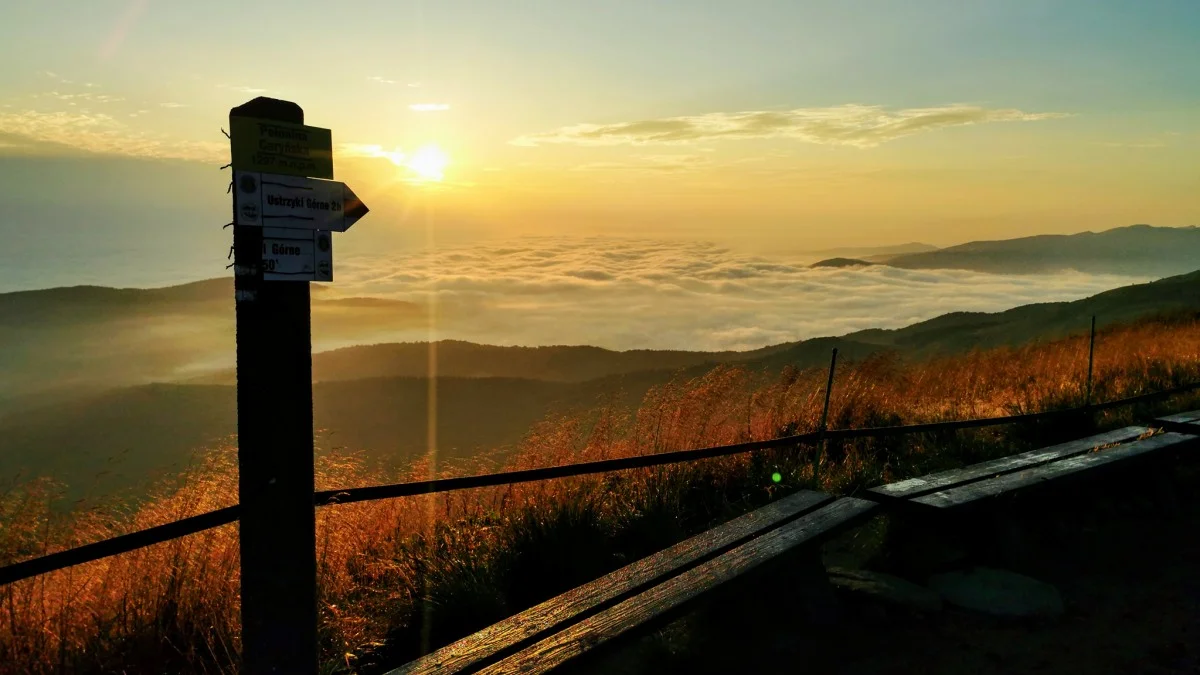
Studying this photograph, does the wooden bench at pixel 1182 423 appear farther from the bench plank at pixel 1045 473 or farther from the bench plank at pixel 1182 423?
the bench plank at pixel 1045 473

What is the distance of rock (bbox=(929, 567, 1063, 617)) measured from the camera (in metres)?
3.97

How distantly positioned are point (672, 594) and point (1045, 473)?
3.20 m

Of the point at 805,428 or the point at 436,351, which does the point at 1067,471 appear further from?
the point at 436,351

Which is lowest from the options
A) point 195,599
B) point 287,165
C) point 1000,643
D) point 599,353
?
point 599,353

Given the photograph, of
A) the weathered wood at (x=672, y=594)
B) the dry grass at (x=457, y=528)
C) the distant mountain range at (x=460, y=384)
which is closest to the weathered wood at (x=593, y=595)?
the weathered wood at (x=672, y=594)

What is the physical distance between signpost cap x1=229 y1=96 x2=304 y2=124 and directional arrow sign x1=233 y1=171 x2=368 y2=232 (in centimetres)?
16

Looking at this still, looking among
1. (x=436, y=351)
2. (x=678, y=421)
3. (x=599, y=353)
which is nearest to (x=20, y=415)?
(x=436, y=351)

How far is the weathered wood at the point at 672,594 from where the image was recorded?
2.54 meters

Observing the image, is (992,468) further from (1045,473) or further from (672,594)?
(672,594)

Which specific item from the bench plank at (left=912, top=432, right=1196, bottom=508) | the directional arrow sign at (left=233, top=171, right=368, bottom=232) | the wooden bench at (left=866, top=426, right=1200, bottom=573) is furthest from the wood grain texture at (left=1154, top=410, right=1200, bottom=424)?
the directional arrow sign at (left=233, top=171, right=368, bottom=232)

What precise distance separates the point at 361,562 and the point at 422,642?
946 mm

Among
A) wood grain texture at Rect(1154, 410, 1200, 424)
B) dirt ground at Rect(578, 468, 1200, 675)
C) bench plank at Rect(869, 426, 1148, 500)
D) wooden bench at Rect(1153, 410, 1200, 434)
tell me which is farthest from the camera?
wood grain texture at Rect(1154, 410, 1200, 424)

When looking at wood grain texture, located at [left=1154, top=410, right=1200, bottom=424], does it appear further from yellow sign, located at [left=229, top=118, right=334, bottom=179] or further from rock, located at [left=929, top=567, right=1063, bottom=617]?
yellow sign, located at [left=229, top=118, right=334, bottom=179]

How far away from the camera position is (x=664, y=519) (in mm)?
4684
